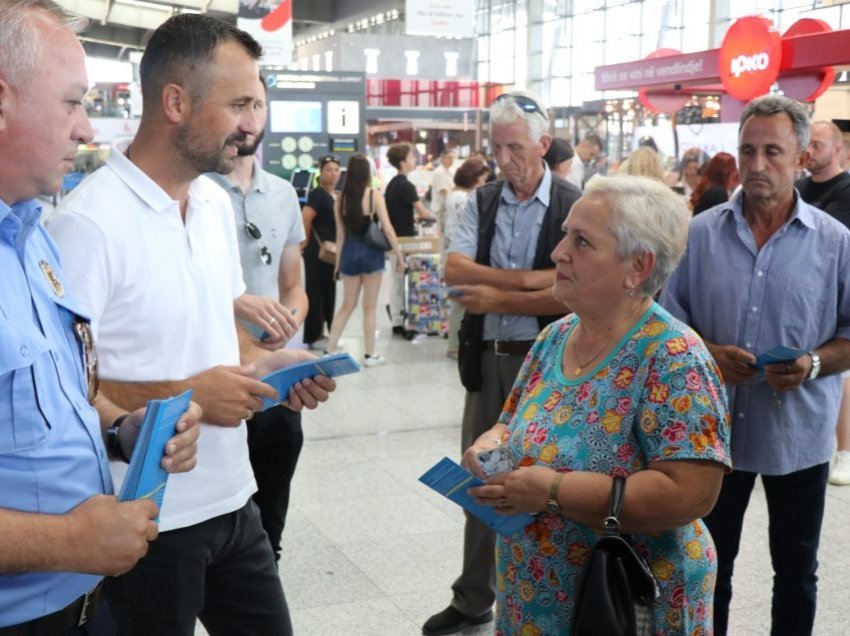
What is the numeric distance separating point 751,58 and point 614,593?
1017cm

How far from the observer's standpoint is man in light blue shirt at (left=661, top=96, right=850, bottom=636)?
2.81 m

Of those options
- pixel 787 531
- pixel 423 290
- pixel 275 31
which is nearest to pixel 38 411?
pixel 787 531

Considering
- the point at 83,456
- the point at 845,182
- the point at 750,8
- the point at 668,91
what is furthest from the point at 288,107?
the point at 750,8

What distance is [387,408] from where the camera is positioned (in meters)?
6.70

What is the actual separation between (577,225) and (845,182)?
12.1 feet

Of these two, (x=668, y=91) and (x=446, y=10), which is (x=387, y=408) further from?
(x=668, y=91)

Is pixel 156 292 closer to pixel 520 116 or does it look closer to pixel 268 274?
pixel 268 274

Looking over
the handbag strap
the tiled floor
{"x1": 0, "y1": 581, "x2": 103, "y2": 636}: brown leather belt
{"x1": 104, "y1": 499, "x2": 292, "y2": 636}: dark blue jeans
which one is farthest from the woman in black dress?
{"x1": 0, "y1": 581, "x2": 103, "y2": 636}: brown leather belt

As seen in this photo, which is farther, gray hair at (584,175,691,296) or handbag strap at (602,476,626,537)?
gray hair at (584,175,691,296)

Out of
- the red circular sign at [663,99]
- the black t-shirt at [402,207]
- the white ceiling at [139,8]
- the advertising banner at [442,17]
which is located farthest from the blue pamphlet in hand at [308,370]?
the white ceiling at [139,8]

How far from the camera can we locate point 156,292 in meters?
1.99

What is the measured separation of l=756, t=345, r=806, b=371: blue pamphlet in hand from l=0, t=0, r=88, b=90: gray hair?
1.90m

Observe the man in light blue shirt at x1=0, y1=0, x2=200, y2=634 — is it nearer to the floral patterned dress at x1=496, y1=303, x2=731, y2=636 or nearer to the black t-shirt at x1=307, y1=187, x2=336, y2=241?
the floral patterned dress at x1=496, y1=303, x2=731, y2=636

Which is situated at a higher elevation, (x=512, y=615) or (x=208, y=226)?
(x=208, y=226)
